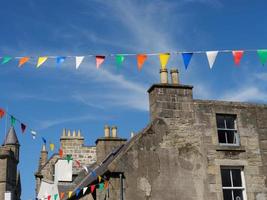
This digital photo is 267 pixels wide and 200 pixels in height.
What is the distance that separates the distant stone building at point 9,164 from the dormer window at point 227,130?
3640cm

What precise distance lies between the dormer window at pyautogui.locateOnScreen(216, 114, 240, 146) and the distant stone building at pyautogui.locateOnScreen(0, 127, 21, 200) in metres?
36.4

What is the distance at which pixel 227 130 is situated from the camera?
1516cm

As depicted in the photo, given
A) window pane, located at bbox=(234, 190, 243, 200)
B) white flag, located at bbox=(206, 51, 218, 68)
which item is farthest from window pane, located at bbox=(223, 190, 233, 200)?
white flag, located at bbox=(206, 51, 218, 68)

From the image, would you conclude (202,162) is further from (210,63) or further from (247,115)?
(210,63)

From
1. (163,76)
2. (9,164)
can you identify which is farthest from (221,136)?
(9,164)

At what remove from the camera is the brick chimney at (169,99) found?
14.7 metres

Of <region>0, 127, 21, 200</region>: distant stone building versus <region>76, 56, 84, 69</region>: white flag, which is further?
<region>0, 127, 21, 200</region>: distant stone building

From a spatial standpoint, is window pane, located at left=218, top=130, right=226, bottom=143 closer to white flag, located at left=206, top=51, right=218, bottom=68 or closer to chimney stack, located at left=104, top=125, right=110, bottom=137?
white flag, located at left=206, top=51, right=218, bottom=68

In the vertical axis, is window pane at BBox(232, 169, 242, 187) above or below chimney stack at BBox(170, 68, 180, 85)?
below

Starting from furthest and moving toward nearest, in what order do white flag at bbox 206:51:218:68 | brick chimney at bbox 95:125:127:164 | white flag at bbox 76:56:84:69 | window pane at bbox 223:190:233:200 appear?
1. brick chimney at bbox 95:125:127:164
2. window pane at bbox 223:190:233:200
3. white flag at bbox 76:56:84:69
4. white flag at bbox 206:51:218:68

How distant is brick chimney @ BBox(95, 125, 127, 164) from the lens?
65.7 feet

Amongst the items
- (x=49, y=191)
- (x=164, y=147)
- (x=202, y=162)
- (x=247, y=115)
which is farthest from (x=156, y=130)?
(x=49, y=191)

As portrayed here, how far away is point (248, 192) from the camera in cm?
1436

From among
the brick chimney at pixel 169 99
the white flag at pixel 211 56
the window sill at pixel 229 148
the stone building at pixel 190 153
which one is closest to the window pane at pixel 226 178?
the stone building at pixel 190 153
